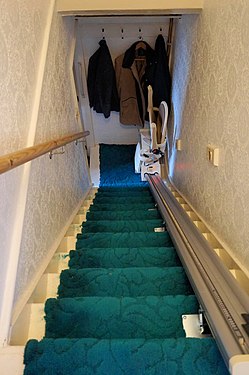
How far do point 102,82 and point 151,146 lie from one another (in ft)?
3.80

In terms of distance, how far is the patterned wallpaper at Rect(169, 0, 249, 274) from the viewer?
143 cm

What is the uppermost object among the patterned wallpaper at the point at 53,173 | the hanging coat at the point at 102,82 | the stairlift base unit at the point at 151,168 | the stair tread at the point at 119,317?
the hanging coat at the point at 102,82

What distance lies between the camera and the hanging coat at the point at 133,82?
4148mm

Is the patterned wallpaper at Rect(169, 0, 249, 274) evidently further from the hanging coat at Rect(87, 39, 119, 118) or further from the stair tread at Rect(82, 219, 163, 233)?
the hanging coat at Rect(87, 39, 119, 118)

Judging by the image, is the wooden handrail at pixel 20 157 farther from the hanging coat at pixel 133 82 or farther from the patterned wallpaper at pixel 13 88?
the hanging coat at pixel 133 82

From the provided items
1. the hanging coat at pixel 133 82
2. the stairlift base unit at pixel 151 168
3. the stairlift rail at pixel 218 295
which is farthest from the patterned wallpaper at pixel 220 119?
the hanging coat at pixel 133 82

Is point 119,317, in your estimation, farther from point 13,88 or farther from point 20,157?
point 13,88

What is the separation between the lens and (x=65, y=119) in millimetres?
2420

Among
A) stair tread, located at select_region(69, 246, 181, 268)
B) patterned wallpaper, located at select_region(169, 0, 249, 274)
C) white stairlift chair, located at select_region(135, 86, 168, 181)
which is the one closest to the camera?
patterned wallpaper, located at select_region(169, 0, 249, 274)

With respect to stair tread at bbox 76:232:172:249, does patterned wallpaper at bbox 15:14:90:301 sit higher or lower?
higher

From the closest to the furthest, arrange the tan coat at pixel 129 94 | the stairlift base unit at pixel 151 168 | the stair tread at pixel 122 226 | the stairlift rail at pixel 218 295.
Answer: the stairlift rail at pixel 218 295
the stair tread at pixel 122 226
the stairlift base unit at pixel 151 168
the tan coat at pixel 129 94

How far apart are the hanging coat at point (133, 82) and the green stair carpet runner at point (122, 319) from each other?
274 cm

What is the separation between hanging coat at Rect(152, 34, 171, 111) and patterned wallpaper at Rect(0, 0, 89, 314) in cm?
180

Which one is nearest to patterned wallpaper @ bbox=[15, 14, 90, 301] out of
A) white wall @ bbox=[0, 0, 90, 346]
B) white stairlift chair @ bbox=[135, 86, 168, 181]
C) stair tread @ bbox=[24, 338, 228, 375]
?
white wall @ bbox=[0, 0, 90, 346]
